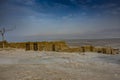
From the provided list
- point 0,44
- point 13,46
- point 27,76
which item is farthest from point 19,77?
point 0,44

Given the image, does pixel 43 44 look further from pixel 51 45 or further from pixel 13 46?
pixel 13 46

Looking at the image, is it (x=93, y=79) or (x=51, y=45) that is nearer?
(x=93, y=79)

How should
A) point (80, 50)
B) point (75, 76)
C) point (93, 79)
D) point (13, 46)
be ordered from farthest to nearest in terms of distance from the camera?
point (13, 46), point (80, 50), point (75, 76), point (93, 79)

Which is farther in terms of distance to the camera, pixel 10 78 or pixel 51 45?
pixel 51 45

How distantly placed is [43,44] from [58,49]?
2.63 meters

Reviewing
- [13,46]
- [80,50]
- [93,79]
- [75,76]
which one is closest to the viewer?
[93,79]

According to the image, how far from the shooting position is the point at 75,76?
8.93 m

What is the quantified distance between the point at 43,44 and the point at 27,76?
19178mm

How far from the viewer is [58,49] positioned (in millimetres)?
28438

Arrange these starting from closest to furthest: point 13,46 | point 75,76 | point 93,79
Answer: point 93,79, point 75,76, point 13,46

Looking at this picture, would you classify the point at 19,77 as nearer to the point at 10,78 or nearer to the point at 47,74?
the point at 10,78

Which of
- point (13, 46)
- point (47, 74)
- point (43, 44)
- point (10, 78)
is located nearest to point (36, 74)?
point (47, 74)

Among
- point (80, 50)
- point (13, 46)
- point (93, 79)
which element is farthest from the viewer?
point (13, 46)

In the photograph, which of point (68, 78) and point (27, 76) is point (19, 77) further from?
point (68, 78)
